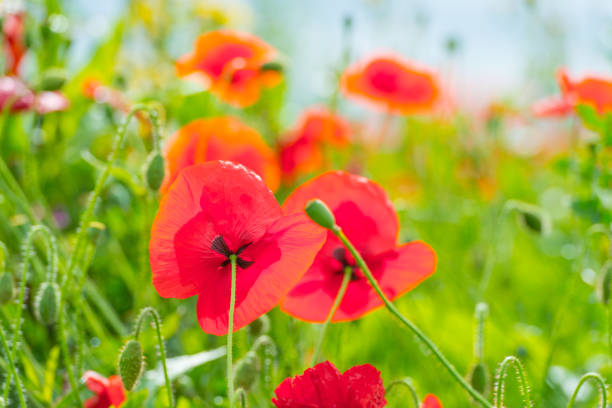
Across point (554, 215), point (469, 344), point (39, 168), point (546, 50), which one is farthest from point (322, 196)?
point (546, 50)

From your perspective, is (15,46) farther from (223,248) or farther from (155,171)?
(223,248)

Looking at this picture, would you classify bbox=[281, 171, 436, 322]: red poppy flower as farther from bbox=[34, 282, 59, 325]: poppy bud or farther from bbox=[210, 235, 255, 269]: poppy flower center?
bbox=[34, 282, 59, 325]: poppy bud

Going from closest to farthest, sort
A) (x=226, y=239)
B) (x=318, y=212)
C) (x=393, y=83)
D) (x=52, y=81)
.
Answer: (x=318, y=212) < (x=226, y=239) < (x=52, y=81) < (x=393, y=83)

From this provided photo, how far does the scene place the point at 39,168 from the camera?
1.35m

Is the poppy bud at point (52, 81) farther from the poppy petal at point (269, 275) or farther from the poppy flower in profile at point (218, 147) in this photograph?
the poppy petal at point (269, 275)

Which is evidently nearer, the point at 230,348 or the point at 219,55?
the point at 230,348

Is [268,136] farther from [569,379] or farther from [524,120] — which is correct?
[569,379]

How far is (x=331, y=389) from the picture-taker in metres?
0.45

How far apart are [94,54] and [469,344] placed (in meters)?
1.01

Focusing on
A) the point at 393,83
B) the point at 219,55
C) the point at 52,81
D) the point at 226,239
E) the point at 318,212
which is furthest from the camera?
the point at 393,83

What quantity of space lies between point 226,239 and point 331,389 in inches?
5.3

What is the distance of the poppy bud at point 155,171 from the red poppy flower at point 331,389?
0.78 feet

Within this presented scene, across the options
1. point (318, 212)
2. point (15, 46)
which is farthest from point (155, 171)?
point (15, 46)

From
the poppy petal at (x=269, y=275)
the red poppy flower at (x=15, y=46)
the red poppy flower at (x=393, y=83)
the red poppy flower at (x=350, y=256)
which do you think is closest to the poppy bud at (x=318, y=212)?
the poppy petal at (x=269, y=275)
